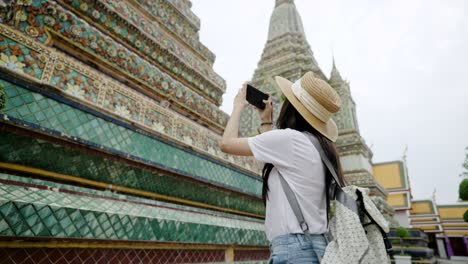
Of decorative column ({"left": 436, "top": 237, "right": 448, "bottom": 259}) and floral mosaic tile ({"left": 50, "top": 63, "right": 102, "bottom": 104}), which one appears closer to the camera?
floral mosaic tile ({"left": 50, "top": 63, "right": 102, "bottom": 104})

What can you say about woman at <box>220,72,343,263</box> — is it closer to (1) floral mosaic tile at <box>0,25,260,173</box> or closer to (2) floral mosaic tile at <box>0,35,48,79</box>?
(1) floral mosaic tile at <box>0,25,260,173</box>

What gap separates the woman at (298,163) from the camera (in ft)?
4.00

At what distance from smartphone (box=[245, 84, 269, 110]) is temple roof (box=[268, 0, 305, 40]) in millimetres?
12373

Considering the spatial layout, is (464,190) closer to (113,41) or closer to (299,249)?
(299,249)

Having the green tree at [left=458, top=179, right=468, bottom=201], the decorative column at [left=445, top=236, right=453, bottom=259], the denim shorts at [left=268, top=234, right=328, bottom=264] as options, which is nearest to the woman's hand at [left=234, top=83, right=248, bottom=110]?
the denim shorts at [left=268, top=234, right=328, bottom=264]

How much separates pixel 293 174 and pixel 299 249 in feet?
1.05

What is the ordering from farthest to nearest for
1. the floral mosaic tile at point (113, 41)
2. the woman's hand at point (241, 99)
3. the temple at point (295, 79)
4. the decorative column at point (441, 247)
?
the decorative column at point (441, 247) < the temple at point (295, 79) < the floral mosaic tile at point (113, 41) < the woman's hand at point (241, 99)

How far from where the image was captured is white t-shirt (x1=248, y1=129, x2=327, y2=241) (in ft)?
4.23

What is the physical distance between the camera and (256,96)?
→ 174cm

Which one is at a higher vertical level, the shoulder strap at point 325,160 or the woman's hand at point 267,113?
the woman's hand at point 267,113

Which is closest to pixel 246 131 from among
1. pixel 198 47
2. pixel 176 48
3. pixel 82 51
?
pixel 198 47

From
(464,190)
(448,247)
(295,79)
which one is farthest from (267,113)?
(448,247)

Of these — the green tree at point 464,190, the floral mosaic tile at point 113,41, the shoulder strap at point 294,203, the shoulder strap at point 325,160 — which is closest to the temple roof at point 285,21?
the green tree at point 464,190

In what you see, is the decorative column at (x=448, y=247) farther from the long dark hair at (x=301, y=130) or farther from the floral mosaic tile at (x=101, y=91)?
the long dark hair at (x=301, y=130)
